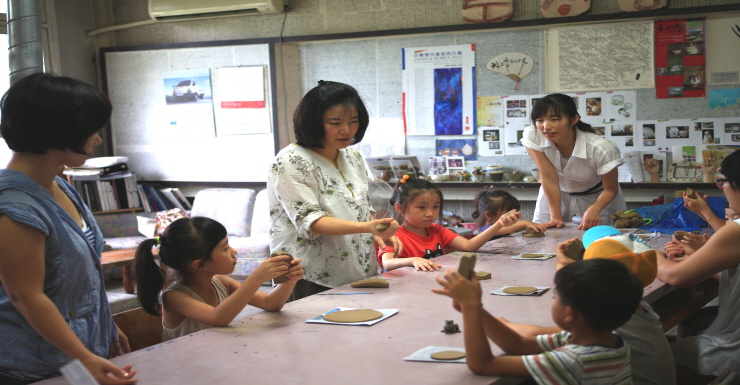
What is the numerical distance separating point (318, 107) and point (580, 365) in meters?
1.27

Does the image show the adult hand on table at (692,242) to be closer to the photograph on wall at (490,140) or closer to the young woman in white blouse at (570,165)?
the young woman in white blouse at (570,165)

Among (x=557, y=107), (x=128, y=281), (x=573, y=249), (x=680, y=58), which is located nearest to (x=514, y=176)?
(x=680, y=58)

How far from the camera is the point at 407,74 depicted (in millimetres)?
5520

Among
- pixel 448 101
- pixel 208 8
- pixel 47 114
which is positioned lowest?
pixel 47 114

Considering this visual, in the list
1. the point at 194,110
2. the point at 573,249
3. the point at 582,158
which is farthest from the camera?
the point at 194,110

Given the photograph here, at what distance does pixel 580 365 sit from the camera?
4.21 feet

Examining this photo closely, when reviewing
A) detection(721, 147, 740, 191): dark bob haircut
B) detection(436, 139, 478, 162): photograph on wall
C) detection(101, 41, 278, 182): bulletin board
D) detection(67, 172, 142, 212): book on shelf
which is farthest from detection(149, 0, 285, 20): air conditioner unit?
detection(721, 147, 740, 191): dark bob haircut

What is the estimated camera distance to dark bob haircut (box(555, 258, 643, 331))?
4.28ft

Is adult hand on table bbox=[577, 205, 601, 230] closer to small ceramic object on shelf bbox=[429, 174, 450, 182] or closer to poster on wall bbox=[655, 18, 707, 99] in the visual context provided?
poster on wall bbox=[655, 18, 707, 99]

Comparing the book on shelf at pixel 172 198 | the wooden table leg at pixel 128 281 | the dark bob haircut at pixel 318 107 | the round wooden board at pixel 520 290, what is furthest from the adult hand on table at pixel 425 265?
the book on shelf at pixel 172 198

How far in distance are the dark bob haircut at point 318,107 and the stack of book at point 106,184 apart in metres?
4.36

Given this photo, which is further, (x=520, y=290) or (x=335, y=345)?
(x=520, y=290)

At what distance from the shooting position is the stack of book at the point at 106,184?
239 inches

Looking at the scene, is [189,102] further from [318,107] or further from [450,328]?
[450,328]
